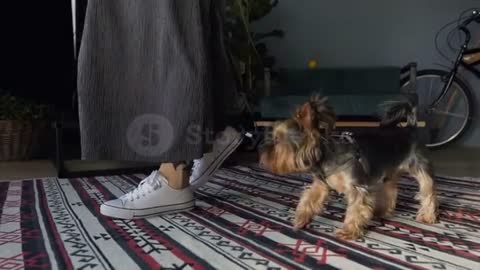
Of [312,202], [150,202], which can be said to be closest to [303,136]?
[312,202]

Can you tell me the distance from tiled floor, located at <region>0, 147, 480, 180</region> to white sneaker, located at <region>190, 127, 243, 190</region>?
88cm

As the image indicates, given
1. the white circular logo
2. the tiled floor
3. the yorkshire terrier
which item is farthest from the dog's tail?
the tiled floor

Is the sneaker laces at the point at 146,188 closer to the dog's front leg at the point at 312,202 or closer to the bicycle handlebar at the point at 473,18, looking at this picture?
the dog's front leg at the point at 312,202

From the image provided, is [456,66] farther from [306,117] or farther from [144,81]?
[144,81]

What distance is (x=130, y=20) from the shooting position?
121cm

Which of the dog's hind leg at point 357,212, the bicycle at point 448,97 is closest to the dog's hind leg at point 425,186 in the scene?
the dog's hind leg at point 357,212

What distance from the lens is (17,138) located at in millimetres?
2764

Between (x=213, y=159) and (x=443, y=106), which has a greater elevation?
(x=443, y=106)

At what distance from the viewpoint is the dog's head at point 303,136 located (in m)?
1.15

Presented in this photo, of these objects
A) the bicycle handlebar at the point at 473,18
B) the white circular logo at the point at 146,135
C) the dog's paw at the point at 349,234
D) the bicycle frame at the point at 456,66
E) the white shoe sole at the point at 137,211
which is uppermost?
the bicycle handlebar at the point at 473,18

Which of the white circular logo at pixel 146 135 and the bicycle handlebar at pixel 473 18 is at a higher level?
the bicycle handlebar at pixel 473 18

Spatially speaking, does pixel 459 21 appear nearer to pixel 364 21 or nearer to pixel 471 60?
Answer: pixel 471 60

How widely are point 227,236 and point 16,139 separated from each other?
6.84ft

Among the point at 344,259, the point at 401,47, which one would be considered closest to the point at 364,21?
the point at 401,47
